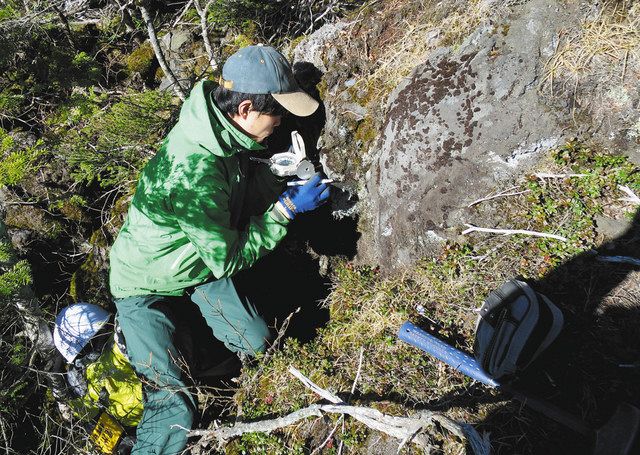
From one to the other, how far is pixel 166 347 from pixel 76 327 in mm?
1208

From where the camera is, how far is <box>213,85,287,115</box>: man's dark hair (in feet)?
11.0

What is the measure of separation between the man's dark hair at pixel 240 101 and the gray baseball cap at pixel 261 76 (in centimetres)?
3

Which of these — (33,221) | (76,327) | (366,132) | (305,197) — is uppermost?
(366,132)

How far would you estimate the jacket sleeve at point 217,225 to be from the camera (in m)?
3.26

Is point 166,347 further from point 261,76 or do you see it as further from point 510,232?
point 510,232

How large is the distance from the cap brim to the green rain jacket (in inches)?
15.9

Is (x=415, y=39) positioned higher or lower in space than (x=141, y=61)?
higher

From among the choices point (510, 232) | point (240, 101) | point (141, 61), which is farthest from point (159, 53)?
point (510, 232)

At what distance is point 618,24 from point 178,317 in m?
4.51

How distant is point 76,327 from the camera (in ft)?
14.4

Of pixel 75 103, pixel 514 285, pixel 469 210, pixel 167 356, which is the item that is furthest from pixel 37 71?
pixel 514 285

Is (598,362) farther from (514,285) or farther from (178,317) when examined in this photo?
(178,317)

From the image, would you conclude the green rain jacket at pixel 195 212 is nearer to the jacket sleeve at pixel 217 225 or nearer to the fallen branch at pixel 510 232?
the jacket sleeve at pixel 217 225

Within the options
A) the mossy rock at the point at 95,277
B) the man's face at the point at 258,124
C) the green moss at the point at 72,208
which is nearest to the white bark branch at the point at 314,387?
the man's face at the point at 258,124
